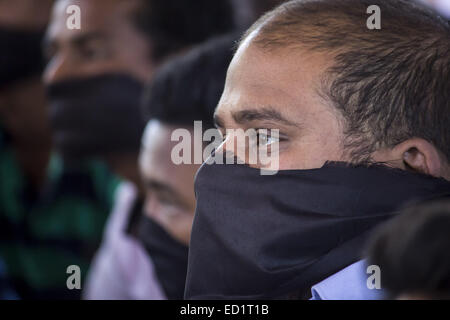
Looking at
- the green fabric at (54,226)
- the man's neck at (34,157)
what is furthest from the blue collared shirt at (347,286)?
the man's neck at (34,157)

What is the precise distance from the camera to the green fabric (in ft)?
13.0

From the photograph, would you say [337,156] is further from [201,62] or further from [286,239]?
[201,62]

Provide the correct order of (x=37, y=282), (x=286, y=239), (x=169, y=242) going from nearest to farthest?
(x=286, y=239) → (x=169, y=242) → (x=37, y=282)

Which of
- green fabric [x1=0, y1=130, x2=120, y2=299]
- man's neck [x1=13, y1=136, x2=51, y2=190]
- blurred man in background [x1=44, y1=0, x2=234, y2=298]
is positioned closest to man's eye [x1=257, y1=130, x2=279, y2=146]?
blurred man in background [x1=44, y1=0, x2=234, y2=298]

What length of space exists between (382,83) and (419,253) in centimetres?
69

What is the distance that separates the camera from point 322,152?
5.08 ft

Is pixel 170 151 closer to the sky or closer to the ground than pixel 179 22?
closer to the ground

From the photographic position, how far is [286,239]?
1497mm

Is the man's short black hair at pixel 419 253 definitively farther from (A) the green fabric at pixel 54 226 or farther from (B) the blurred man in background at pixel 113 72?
(A) the green fabric at pixel 54 226

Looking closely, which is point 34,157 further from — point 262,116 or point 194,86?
point 262,116

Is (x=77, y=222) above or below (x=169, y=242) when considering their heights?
above

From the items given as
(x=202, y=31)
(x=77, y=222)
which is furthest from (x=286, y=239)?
(x=77, y=222)

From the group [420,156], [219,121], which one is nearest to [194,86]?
[219,121]
